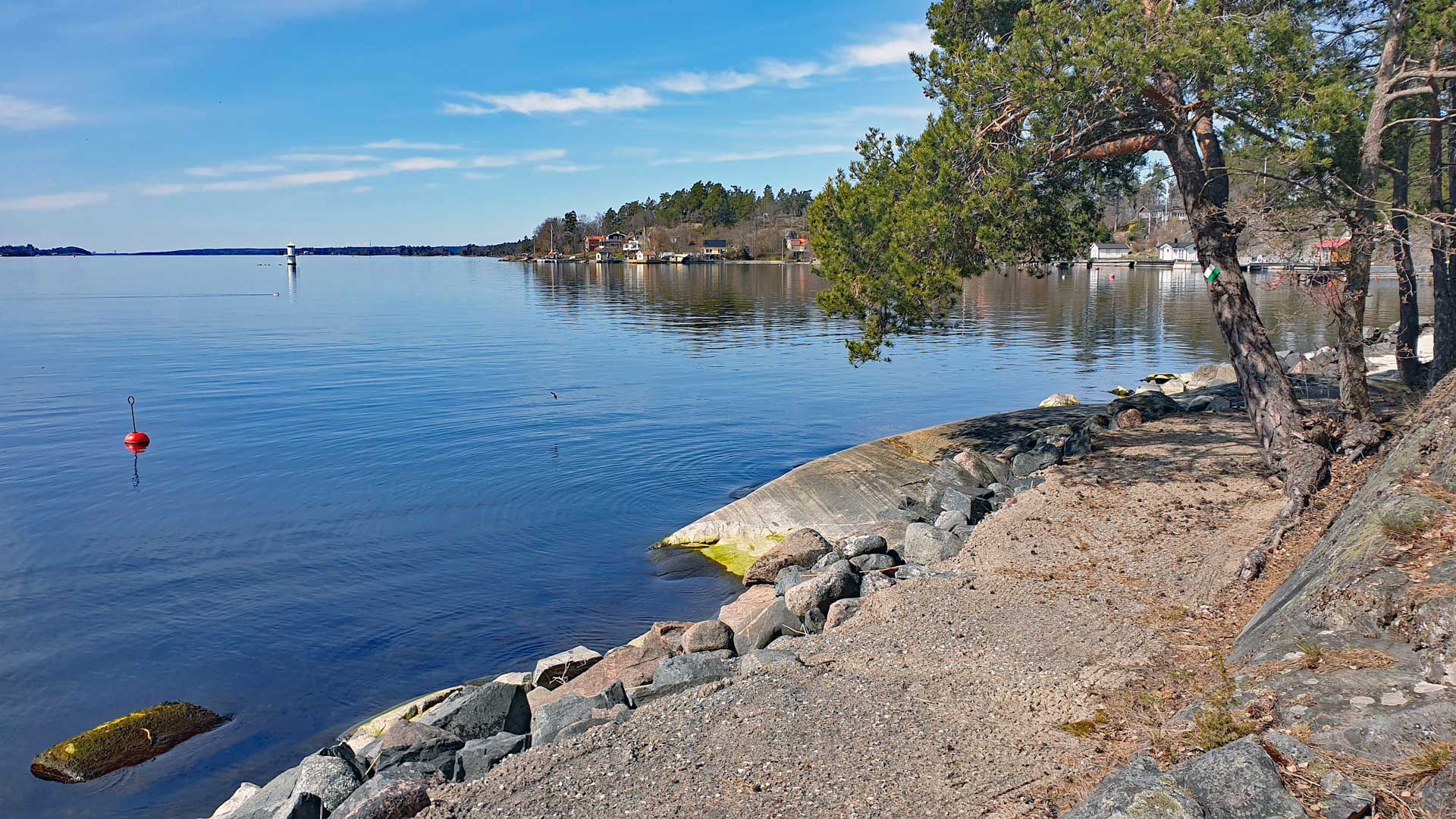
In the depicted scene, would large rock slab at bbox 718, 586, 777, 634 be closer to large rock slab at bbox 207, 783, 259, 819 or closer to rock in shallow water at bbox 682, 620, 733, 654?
rock in shallow water at bbox 682, 620, 733, 654

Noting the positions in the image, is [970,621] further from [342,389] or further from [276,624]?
[342,389]

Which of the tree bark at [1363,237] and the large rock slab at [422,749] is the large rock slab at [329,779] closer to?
the large rock slab at [422,749]

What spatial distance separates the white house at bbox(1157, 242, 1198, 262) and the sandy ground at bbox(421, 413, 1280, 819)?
540 feet

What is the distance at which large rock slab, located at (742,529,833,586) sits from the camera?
635 inches

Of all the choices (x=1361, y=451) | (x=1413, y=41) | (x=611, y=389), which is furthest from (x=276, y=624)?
(x=611, y=389)

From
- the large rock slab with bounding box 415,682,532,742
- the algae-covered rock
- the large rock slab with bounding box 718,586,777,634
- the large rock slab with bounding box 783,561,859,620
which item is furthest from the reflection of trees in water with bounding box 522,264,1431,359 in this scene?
the algae-covered rock

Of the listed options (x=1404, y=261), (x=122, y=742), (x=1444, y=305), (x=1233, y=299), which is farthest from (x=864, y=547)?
(x=1444, y=305)

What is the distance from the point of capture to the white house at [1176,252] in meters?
162

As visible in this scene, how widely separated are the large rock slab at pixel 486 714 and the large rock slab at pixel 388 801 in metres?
1.59

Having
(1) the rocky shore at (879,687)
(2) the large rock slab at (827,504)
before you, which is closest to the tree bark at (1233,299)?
(1) the rocky shore at (879,687)

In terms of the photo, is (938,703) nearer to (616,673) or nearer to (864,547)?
(616,673)

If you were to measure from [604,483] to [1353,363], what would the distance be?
1643cm

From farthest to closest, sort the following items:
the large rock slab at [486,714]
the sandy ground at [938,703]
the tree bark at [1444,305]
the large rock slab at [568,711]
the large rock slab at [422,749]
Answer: the tree bark at [1444,305]
the large rock slab at [486,714]
the large rock slab at [568,711]
the large rock slab at [422,749]
the sandy ground at [938,703]

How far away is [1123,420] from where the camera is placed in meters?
22.1
